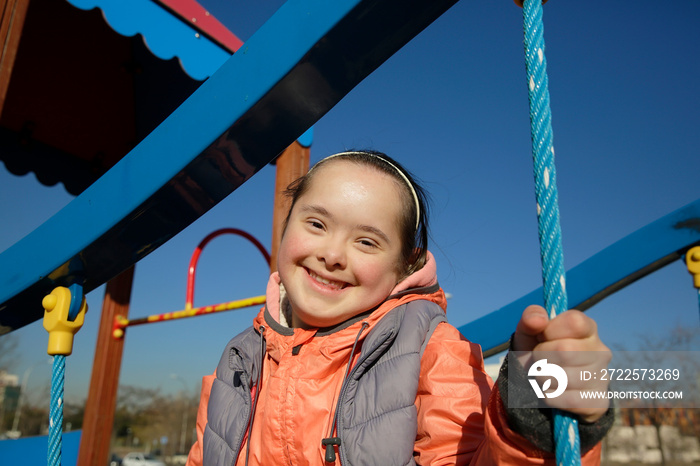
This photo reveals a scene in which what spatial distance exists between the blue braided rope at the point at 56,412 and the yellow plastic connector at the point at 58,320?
2cm

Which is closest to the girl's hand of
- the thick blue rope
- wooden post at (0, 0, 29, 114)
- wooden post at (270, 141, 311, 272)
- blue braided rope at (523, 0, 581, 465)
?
blue braided rope at (523, 0, 581, 465)

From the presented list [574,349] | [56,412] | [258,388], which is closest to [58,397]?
[56,412]

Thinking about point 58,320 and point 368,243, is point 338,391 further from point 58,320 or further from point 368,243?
point 58,320

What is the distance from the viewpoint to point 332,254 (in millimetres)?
945

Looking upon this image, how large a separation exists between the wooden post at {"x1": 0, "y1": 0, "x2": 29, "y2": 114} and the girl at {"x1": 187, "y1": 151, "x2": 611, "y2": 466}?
3.23 ft

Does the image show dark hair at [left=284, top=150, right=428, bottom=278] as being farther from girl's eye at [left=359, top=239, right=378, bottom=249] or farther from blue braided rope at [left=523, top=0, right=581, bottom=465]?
blue braided rope at [left=523, top=0, right=581, bottom=465]

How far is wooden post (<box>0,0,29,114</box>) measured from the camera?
1.44 metres

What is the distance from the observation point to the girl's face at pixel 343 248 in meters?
0.96

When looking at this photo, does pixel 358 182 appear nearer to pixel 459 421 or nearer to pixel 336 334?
pixel 336 334

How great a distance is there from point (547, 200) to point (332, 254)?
0.54 m

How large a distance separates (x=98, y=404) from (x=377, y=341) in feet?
7.15

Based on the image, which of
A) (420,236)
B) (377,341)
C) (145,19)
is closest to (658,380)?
(377,341)

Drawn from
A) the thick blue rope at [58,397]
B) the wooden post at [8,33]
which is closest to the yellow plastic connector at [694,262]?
the thick blue rope at [58,397]

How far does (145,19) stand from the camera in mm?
2076
